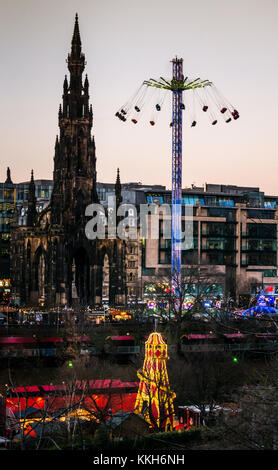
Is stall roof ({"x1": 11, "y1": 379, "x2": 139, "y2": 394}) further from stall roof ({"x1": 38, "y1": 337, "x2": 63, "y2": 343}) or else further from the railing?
stall roof ({"x1": 38, "y1": 337, "x2": 63, "y2": 343})

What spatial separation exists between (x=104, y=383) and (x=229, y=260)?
350ft

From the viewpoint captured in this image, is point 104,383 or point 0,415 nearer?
point 0,415

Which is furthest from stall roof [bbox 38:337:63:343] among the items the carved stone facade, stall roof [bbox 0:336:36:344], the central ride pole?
the carved stone facade

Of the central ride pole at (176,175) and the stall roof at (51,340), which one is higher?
the central ride pole at (176,175)

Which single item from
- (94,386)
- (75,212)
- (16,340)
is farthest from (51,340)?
(75,212)

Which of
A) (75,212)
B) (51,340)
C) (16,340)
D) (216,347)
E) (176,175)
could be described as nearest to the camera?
(216,347)

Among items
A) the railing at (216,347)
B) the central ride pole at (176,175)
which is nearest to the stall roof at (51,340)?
the railing at (216,347)

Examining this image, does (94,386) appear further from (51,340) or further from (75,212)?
(75,212)

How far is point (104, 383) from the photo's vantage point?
144 feet

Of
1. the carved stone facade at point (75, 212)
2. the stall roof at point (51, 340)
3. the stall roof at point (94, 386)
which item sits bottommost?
the stall roof at point (94, 386)

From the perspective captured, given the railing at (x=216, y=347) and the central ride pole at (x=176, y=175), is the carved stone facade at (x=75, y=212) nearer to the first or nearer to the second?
the central ride pole at (x=176, y=175)

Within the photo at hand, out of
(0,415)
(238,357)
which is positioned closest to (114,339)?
(238,357)

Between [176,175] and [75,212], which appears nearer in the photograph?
[176,175]
